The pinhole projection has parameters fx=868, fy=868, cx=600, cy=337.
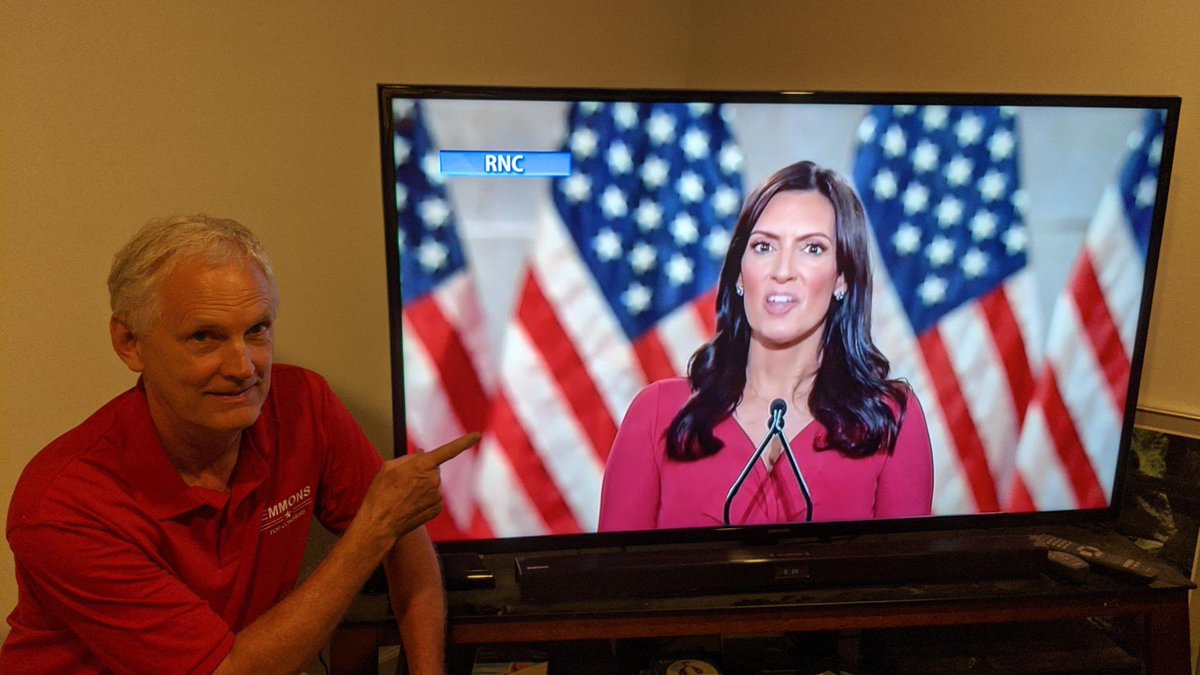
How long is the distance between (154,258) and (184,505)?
0.41 m

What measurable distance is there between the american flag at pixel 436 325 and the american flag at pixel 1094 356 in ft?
4.13

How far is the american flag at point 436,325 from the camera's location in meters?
1.70

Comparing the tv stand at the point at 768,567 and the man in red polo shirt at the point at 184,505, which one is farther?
the tv stand at the point at 768,567

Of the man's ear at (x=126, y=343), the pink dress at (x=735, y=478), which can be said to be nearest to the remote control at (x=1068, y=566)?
the pink dress at (x=735, y=478)

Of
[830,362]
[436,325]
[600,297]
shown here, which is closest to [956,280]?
[830,362]

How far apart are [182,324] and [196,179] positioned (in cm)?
68

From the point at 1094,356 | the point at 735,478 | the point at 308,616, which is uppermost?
the point at 1094,356

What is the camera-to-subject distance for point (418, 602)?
67.1 inches

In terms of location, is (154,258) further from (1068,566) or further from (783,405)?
(1068,566)

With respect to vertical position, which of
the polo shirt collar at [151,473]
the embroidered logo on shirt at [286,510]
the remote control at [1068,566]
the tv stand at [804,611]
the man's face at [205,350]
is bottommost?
the tv stand at [804,611]

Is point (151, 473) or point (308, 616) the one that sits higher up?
point (151, 473)

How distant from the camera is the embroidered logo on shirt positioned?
62.6 inches

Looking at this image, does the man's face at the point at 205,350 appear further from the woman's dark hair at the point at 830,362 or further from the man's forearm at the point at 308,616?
the woman's dark hair at the point at 830,362

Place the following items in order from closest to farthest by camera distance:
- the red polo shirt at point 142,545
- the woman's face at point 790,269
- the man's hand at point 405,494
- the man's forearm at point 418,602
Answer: the red polo shirt at point 142,545 → the man's hand at point 405,494 → the man's forearm at point 418,602 → the woman's face at point 790,269
